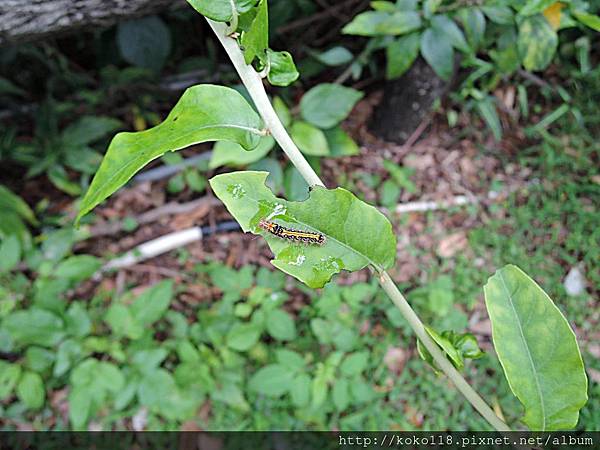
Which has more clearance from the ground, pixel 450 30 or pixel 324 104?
pixel 450 30

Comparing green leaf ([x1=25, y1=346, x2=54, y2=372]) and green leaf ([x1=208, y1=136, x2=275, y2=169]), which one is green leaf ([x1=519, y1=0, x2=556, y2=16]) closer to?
green leaf ([x1=208, y1=136, x2=275, y2=169])

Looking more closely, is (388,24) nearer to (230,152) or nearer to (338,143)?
(338,143)

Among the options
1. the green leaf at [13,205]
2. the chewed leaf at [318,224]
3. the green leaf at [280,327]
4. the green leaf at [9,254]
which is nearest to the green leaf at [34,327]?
the green leaf at [9,254]

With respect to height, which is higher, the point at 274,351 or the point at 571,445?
the point at 274,351

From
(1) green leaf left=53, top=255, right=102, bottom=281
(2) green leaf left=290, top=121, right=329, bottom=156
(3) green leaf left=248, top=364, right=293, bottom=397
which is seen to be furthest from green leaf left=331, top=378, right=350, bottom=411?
(1) green leaf left=53, top=255, right=102, bottom=281

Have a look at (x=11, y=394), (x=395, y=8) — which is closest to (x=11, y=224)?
(x=11, y=394)

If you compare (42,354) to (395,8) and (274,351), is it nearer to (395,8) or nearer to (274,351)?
(274,351)

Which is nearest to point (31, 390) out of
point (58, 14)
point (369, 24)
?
point (58, 14)

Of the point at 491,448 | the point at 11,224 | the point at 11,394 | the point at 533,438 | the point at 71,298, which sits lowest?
the point at 491,448
